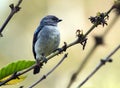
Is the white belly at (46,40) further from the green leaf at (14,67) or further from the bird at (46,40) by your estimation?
the green leaf at (14,67)

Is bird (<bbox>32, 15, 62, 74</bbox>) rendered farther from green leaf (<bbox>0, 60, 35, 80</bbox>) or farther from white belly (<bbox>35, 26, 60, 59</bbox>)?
green leaf (<bbox>0, 60, 35, 80</bbox>)

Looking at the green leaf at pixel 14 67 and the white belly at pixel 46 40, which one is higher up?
the green leaf at pixel 14 67

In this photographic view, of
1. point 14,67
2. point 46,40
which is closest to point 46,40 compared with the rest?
point 46,40

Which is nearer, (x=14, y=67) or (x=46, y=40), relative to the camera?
(x=14, y=67)

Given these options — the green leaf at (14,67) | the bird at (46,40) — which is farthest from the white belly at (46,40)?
the green leaf at (14,67)

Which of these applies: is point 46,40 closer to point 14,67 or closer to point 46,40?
point 46,40

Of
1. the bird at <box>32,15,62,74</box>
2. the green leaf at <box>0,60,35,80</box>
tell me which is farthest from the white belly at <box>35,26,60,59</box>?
the green leaf at <box>0,60,35,80</box>

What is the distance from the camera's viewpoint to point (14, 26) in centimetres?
1048

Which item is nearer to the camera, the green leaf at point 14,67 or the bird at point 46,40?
the green leaf at point 14,67

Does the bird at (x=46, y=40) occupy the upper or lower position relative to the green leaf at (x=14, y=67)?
lower

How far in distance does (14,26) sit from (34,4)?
72 cm

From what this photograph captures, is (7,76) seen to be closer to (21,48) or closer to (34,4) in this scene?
(21,48)

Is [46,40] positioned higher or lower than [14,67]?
lower

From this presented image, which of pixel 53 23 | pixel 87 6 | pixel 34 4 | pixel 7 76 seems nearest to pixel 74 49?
pixel 87 6
